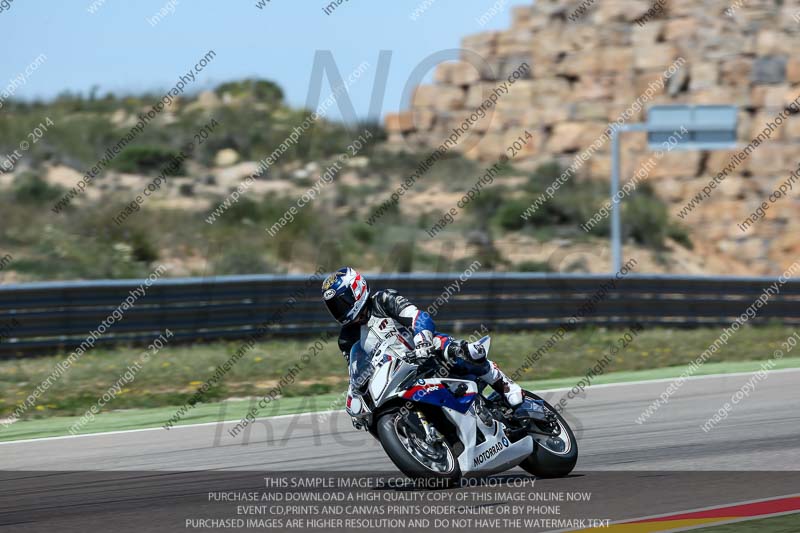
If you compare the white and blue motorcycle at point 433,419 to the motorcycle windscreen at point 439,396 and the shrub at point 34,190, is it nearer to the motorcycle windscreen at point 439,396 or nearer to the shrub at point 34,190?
the motorcycle windscreen at point 439,396

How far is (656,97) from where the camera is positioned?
1777 inches

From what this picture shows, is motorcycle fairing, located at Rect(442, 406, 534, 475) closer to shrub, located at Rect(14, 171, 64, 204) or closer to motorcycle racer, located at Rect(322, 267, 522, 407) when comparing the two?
motorcycle racer, located at Rect(322, 267, 522, 407)

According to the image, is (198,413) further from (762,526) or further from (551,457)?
(762,526)

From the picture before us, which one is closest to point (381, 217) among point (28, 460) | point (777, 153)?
point (777, 153)

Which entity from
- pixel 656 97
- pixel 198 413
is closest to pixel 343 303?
pixel 198 413

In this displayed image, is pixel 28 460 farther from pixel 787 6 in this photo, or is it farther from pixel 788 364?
pixel 787 6

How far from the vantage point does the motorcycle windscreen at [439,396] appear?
787 centimetres

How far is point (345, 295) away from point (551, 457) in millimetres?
1943

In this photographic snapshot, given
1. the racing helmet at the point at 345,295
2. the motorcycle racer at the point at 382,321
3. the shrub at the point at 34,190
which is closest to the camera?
the motorcycle racer at the point at 382,321

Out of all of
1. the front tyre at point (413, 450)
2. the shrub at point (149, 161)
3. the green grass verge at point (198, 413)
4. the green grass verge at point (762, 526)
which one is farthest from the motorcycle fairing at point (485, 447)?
the shrub at point (149, 161)

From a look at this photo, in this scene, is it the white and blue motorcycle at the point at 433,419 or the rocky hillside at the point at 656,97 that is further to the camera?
the rocky hillside at the point at 656,97

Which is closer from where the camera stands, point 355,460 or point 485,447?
point 485,447

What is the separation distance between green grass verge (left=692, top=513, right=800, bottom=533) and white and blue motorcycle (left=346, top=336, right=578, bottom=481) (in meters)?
1.79

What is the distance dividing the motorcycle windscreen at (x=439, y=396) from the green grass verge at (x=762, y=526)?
1896 millimetres
